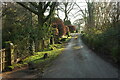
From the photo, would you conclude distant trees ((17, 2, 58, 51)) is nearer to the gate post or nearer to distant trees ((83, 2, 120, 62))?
the gate post

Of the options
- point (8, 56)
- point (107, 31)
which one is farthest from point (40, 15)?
point (107, 31)

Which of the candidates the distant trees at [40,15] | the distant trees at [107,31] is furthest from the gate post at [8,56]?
the distant trees at [107,31]

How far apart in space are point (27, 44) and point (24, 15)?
916cm

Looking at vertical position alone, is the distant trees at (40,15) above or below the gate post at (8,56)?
above

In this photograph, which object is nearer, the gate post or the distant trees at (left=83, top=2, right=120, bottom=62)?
the distant trees at (left=83, top=2, right=120, bottom=62)

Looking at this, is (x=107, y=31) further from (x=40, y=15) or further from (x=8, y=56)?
(x=40, y=15)

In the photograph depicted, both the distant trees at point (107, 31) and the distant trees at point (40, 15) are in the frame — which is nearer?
the distant trees at point (107, 31)

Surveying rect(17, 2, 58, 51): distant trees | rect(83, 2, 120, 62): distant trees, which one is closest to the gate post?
rect(17, 2, 58, 51): distant trees

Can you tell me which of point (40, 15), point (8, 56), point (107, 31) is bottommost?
point (8, 56)

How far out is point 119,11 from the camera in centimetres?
1059

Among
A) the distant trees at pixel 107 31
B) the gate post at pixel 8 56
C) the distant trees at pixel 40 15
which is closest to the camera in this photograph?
the distant trees at pixel 107 31

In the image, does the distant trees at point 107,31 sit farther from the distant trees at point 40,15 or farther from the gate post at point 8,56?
the gate post at point 8,56

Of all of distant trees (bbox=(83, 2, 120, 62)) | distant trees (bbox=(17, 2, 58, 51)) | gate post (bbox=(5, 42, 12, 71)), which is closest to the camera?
distant trees (bbox=(83, 2, 120, 62))

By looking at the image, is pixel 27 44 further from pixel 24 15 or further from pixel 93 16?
pixel 93 16
